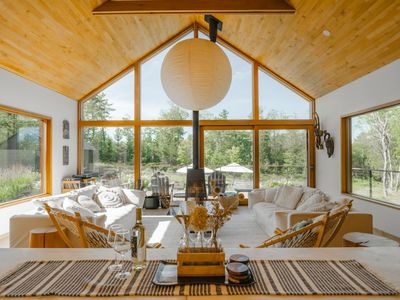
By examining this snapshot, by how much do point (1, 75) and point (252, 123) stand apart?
221 inches

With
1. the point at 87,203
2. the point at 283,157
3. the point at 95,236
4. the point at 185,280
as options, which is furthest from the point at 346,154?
the point at 185,280

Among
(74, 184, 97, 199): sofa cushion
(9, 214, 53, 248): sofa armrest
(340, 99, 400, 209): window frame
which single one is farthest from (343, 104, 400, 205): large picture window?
(9, 214, 53, 248): sofa armrest

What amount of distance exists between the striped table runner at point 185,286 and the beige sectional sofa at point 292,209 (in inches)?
83.6

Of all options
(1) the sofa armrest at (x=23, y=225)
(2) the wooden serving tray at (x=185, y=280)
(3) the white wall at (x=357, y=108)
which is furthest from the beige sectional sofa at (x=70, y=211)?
(3) the white wall at (x=357, y=108)

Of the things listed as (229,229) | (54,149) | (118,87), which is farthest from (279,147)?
(54,149)

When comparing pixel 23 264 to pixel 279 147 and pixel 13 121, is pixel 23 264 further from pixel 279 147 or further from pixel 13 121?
pixel 279 147

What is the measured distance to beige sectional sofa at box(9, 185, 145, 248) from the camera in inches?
134

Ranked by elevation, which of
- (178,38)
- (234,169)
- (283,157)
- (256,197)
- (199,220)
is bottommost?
(256,197)

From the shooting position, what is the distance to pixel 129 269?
1418 mm

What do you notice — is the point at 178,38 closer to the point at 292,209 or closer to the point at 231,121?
the point at 231,121

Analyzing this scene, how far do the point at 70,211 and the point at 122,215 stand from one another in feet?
3.44

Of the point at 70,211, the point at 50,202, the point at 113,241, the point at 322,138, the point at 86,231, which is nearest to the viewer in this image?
the point at 113,241

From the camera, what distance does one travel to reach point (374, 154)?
5402 mm

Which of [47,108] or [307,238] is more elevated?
[47,108]
